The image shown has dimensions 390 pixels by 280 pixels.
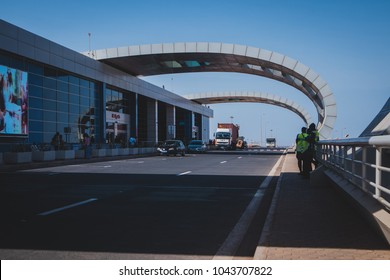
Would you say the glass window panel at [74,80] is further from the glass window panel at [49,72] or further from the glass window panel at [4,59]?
the glass window panel at [4,59]

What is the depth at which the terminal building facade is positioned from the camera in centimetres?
2816

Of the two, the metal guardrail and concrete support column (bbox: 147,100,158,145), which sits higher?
concrete support column (bbox: 147,100,158,145)

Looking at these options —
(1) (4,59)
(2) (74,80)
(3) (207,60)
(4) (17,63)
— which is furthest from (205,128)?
(1) (4,59)

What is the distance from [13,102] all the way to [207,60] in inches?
947

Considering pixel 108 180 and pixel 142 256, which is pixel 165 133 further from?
pixel 142 256

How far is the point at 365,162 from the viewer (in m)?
6.69

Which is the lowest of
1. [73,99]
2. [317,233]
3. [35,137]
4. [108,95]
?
[317,233]

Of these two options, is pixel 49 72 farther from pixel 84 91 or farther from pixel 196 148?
pixel 196 148

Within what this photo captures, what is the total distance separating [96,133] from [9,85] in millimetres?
15673

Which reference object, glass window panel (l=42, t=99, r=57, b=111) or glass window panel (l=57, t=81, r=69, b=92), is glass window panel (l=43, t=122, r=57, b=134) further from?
glass window panel (l=57, t=81, r=69, b=92)

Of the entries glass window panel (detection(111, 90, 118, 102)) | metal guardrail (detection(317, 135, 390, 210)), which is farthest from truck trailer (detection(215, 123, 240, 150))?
metal guardrail (detection(317, 135, 390, 210))

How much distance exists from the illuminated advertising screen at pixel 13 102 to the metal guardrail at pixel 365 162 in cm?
2044

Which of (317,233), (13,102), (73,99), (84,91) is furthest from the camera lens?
(84,91)

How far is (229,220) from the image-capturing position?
815 centimetres
